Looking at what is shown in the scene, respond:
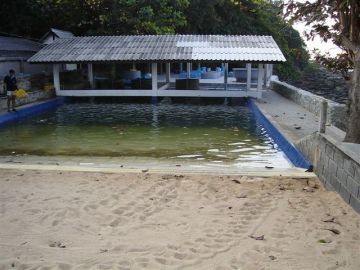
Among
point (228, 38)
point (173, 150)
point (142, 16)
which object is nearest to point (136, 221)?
point (173, 150)

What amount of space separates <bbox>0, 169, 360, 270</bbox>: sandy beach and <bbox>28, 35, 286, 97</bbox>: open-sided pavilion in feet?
37.3

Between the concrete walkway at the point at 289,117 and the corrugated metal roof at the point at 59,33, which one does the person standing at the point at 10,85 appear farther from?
the corrugated metal roof at the point at 59,33

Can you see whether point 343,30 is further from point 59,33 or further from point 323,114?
point 59,33

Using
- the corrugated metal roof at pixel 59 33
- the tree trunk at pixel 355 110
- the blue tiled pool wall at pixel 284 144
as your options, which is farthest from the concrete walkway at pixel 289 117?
the corrugated metal roof at pixel 59 33

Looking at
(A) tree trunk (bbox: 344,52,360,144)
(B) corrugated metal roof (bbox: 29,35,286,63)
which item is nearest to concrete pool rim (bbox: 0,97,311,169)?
(A) tree trunk (bbox: 344,52,360,144)

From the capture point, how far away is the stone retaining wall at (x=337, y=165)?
494cm

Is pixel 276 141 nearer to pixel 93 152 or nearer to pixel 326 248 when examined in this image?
pixel 93 152

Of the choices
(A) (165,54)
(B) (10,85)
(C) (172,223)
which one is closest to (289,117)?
(A) (165,54)

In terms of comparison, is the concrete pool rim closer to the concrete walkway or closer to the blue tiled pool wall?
the blue tiled pool wall

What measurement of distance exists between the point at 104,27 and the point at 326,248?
21871mm

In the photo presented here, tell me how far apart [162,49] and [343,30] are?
1234 cm

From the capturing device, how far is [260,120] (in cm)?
1351

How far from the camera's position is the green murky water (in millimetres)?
9070

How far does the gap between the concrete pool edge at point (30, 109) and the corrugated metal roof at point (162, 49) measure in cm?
200
